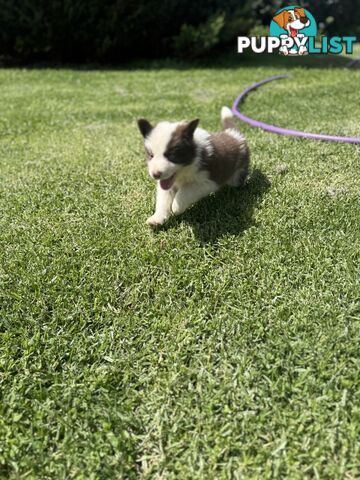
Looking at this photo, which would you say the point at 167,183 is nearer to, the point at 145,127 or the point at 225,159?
the point at 145,127

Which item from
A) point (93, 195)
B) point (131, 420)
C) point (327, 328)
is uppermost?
point (93, 195)

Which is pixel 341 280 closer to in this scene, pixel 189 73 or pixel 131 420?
pixel 131 420

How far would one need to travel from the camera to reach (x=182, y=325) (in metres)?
2.75

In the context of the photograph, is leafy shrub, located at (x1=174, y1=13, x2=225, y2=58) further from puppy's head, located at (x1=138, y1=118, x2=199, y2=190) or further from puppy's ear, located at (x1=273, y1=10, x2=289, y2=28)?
puppy's head, located at (x1=138, y1=118, x2=199, y2=190)

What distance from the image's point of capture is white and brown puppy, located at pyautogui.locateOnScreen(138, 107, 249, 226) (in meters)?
3.23

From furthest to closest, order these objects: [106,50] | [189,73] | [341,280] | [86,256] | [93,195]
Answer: [106,50], [189,73], [93,195], [86,256], [341,280]

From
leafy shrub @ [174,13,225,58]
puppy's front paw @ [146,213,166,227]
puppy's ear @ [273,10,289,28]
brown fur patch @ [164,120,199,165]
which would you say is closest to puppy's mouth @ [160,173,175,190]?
brown fur patch @ [164,120,199,165]

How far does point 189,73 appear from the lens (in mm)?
12320

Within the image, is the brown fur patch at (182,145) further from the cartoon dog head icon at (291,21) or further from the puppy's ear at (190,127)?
the cartoon dog head icon at (291,21)

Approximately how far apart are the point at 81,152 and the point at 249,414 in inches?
172

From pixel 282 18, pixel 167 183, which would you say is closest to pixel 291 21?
pixel 282 18

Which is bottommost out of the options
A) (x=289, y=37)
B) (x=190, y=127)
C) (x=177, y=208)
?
(x=177, y=208)

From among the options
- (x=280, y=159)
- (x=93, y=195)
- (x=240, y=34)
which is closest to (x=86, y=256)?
(x=93, y=195)

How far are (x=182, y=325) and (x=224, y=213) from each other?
1.37 meters
